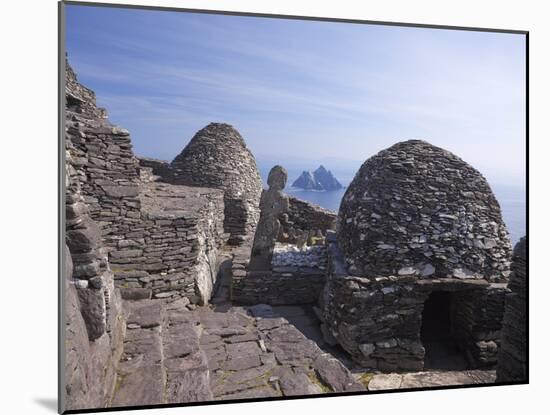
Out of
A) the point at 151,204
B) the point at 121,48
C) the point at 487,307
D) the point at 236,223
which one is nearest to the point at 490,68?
the point at 487,307

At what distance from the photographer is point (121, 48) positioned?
3.97 m

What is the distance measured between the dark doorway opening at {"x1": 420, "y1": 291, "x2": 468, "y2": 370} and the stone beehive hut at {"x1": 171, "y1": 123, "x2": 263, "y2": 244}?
264 inches

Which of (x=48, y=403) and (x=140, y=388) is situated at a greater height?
(x=140, y=388)

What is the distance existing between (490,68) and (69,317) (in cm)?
561

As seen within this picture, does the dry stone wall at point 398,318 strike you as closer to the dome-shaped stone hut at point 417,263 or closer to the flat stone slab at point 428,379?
the dome-shaped stone hut at point 417,263

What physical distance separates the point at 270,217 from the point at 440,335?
428 centimetres

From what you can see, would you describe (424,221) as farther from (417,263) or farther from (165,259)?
(165,259)

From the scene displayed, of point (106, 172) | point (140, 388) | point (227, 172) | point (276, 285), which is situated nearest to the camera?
point (140, 388)

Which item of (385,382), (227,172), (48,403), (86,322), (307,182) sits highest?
(227,172)

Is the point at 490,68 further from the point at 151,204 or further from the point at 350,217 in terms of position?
the point at 151,204

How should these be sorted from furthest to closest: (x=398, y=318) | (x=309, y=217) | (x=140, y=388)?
1. (x=309, y=217)
2. (x=398, y=318)
3. (x=140, y=388)

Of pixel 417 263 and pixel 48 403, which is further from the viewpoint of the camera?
pixel 417 263

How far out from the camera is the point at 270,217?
8633mm

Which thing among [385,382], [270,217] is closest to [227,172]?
[270,217]
